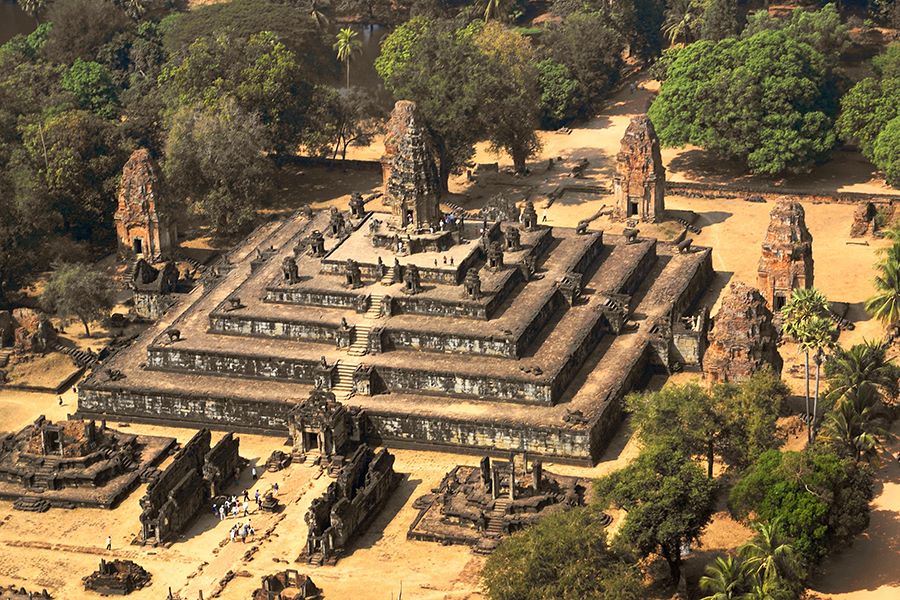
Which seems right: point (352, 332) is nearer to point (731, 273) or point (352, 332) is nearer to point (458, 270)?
point (458, 270)

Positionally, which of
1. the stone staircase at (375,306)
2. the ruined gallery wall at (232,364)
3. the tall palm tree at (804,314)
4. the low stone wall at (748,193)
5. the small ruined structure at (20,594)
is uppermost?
the tall palm tree at (804,314)

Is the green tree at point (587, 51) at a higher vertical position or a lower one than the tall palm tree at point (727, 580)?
higher

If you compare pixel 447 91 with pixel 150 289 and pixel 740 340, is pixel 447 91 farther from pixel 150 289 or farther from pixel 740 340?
pixel 740 340

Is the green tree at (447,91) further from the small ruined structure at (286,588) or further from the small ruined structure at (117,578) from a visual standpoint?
the small ruined structure at (286,588)

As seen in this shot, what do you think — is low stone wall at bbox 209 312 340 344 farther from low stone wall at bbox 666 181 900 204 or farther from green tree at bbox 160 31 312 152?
low stone wall at bbox 666 181 900 204

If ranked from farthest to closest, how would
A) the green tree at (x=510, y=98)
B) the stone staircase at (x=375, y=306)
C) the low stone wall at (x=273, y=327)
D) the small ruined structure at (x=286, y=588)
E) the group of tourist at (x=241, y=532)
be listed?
1. the green tree at (x=510, y=98)
2. the stone staircase at (x=375, y=306)
3. the low stone wall at (x=273, y=327)
4. the group of tourist at (x=241, y=532)
5. the small ruined structure at (x=286, y=588)

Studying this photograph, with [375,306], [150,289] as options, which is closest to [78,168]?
[150,289]

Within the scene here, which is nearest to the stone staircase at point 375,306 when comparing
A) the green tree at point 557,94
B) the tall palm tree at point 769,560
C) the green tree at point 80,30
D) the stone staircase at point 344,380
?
the stone staircase at point 344,380
